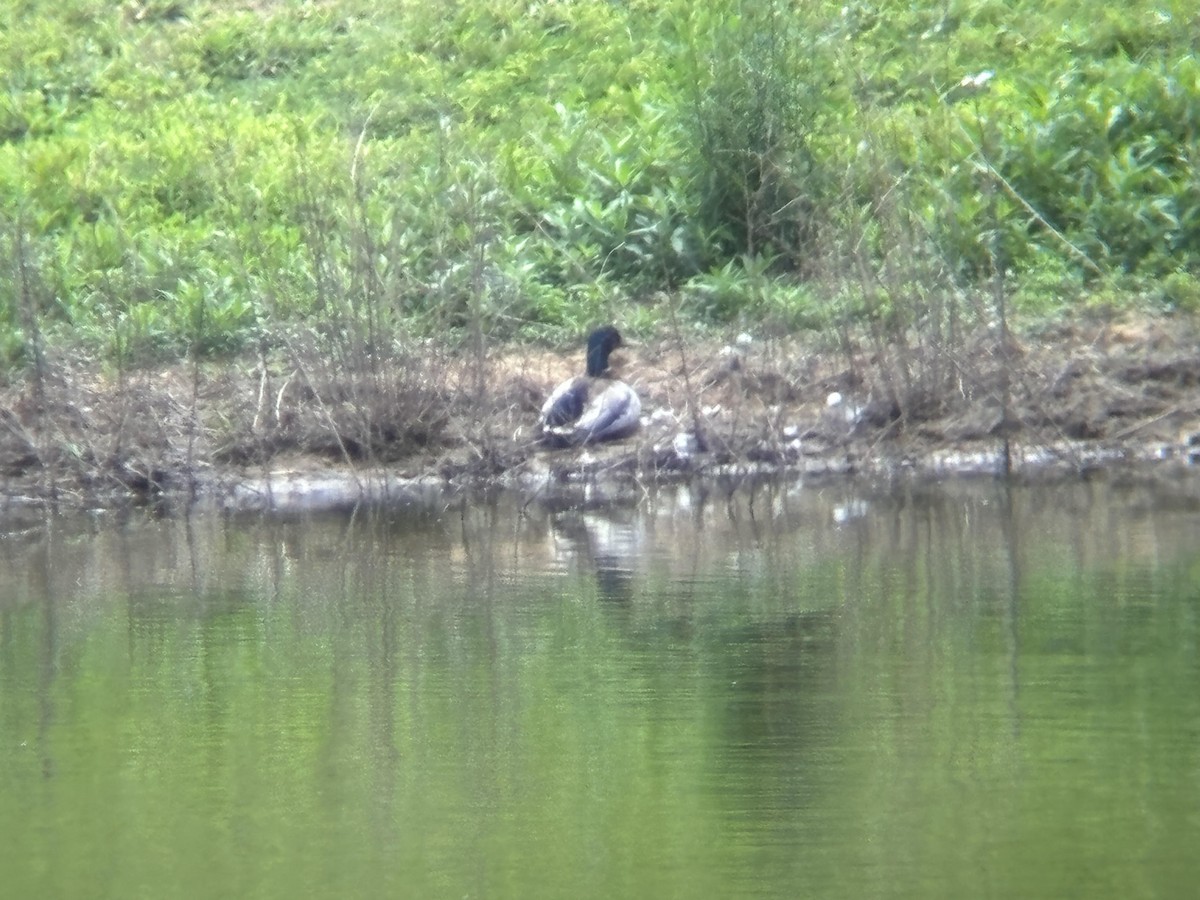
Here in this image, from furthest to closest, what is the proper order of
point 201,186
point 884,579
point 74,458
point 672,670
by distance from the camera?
point 201,186
point 74,458
point 884,579
point 672,670

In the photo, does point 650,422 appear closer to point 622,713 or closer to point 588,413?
point 588,413

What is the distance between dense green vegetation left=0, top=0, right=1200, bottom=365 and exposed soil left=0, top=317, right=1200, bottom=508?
16.4 inches

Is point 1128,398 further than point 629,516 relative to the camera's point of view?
Yes

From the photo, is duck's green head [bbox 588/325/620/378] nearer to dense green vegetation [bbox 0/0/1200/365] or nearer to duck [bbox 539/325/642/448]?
duck [bbox 539/325/642/448]

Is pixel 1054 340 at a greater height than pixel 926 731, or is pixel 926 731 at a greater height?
pixel 1054 340

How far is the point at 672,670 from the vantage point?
7.54m

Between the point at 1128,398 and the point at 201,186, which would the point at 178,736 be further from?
the point at 201,186

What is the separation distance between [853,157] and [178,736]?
28.7ft

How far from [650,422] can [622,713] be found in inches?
290

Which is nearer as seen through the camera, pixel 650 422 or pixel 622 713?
pixel 622 713

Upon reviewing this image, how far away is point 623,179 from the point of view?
16.8 metres

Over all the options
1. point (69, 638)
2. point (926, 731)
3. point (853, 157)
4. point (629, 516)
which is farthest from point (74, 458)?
point (926, 731)

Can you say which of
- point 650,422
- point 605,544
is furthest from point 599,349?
point 605,544

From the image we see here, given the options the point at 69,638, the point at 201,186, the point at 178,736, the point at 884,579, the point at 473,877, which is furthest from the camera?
the point at 201,186
